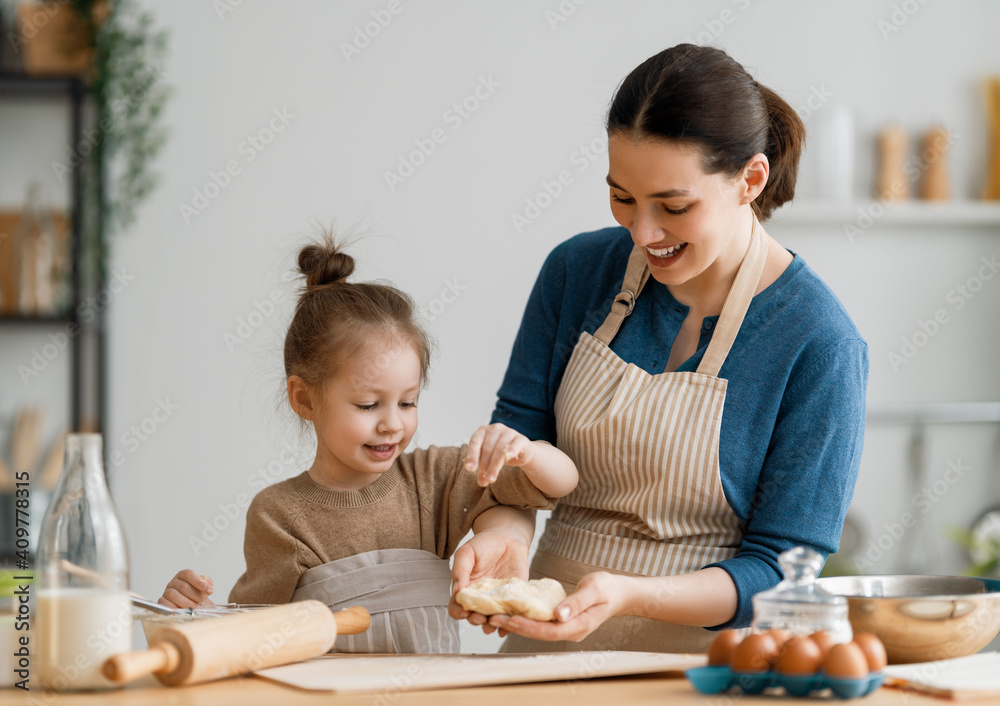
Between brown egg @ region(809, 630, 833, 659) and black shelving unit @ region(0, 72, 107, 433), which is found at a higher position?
black shelving unit @ region(0, 72, 107, 433)

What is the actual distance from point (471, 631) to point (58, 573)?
196cm

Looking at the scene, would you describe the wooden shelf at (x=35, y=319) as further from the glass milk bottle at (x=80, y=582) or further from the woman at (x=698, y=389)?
the glass milk bottle at (x=80, y=582)

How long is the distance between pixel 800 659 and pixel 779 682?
3 cm

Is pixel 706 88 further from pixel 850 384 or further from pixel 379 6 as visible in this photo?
pixel 379 6

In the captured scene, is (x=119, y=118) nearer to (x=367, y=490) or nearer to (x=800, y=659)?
(x=367, y=490)

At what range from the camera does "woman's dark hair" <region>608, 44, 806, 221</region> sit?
127cm

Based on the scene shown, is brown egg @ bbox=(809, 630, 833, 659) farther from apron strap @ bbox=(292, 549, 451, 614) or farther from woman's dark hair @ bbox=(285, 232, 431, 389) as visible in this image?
woman's dark hair @ bbox=(285, 232, 431, 389)

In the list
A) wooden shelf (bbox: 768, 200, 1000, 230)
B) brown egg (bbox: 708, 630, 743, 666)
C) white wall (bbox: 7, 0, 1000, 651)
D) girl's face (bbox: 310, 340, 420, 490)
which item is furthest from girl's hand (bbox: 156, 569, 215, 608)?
wooden shelf (bbox: 768, 200, 1000, 230)

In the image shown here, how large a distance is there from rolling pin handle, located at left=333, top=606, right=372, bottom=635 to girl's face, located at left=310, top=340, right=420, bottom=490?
0.31 metres

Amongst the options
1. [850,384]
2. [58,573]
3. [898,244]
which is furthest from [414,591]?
[898,244]

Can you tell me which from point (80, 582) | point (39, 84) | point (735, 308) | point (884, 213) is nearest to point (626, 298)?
point (735, 308)

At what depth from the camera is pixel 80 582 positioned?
0.91 m

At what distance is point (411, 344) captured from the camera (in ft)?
4.73

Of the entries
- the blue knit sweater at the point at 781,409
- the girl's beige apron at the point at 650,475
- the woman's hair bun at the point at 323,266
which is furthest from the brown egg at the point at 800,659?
the woman's hair bun at the point at 323,266
